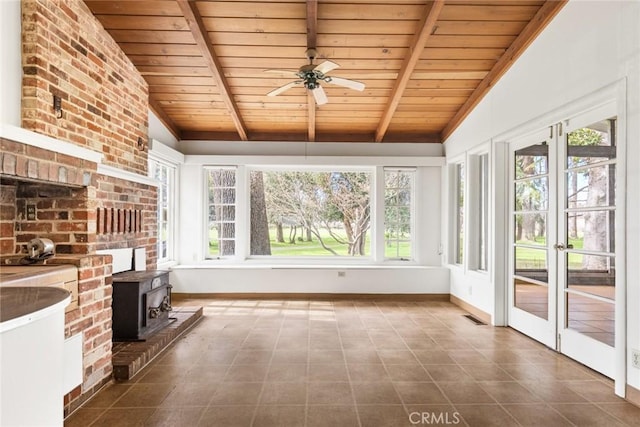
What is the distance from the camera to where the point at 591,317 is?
302cm

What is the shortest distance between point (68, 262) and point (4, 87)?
4.00 ft

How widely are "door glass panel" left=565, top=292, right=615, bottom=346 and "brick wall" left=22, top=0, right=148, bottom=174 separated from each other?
4.40 m

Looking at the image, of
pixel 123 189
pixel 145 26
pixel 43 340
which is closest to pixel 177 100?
pixel 145 26

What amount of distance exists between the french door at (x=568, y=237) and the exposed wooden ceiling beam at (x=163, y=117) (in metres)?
4.57

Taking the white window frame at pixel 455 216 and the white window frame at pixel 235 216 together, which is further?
the white window frame at pixel 235 216

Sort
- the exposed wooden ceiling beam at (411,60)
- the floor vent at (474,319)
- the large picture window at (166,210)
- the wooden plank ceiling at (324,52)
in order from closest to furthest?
the exposed wooden ceiling beam at (411,60)
the wooden plank ceiling at (324,52)
the floor vent at (474,319)
the large picture window at (166,210)

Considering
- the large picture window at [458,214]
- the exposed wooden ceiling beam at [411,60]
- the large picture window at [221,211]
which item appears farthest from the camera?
the large picture window at [221,211]

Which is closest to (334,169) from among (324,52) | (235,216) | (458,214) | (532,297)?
(235,216)

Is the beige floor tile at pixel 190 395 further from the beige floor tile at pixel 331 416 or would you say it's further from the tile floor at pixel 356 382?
the beige floor tile at pixel 331 416

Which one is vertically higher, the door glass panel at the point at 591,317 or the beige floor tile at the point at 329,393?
the door glass panel at the point at 591,317

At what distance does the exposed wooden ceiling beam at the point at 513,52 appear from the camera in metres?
3.32

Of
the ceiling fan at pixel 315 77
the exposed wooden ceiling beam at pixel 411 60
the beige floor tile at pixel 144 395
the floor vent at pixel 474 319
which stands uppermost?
the exposed wooden ceiling beam at pixel 411 60

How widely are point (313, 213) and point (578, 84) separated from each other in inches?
161

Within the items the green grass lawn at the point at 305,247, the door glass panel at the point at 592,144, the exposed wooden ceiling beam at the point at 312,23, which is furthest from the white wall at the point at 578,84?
the green grass lawn at the point at 305,247
